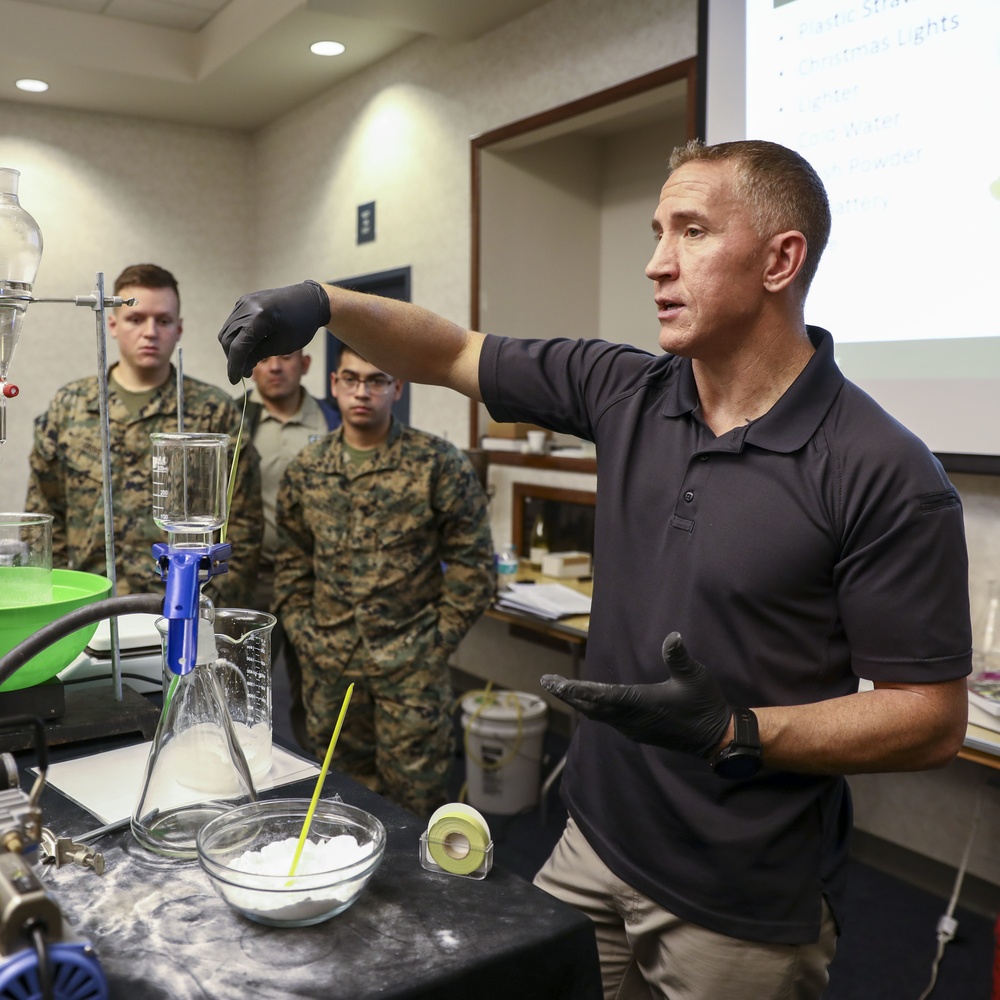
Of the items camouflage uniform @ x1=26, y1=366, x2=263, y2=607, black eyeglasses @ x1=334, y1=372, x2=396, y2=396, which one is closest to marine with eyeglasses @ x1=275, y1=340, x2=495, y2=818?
black eyeglasses @ x1=334, y1=372, x2=396, y2=396

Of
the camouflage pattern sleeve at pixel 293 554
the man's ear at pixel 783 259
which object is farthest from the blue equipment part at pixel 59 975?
the camouflage pattern sleeve at pixel 293 554

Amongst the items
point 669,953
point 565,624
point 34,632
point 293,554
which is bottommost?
point 669,953

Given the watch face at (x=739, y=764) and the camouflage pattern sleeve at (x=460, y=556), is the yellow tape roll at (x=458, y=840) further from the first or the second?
the camouflage pattern sleeve at (x=460, y=556)

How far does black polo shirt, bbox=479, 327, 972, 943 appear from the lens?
3.61ft

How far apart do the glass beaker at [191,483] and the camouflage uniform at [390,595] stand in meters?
1.54

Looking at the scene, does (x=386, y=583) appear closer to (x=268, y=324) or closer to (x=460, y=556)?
(x=460, y=556)

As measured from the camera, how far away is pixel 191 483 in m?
1.07

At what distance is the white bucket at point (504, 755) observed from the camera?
310cm

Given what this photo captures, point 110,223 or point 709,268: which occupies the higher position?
point 110,223

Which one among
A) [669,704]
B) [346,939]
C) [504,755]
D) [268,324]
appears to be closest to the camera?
[346,939]

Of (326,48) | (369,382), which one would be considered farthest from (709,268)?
(326,48)

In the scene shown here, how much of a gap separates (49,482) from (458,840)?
2.37 metres

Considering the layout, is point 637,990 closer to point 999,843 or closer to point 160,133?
point 999,843

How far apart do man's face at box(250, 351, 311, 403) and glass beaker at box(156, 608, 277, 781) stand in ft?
7.76
